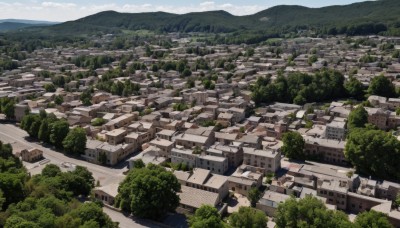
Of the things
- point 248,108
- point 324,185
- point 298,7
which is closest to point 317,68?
point 248,108

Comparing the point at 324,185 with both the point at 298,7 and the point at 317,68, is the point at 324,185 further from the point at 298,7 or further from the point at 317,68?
the point at 298,7

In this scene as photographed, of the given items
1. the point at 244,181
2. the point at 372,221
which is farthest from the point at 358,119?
the point at 372,221

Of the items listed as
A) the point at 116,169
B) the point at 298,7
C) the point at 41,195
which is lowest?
the point at 116,169

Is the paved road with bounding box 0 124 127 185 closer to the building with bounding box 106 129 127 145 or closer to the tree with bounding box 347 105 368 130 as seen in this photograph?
the building with bounding box 106 129 127 145

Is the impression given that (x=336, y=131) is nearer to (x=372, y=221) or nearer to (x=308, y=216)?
(x=372, y=221)

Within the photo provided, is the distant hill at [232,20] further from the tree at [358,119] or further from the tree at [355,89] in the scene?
the tree at [358,119]

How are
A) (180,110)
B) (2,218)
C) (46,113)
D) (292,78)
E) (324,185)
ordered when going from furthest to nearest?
(292,78) < (180,110) < (46,113) < (324,185) < (2,218)

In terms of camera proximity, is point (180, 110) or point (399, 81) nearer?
point (180, 110)
